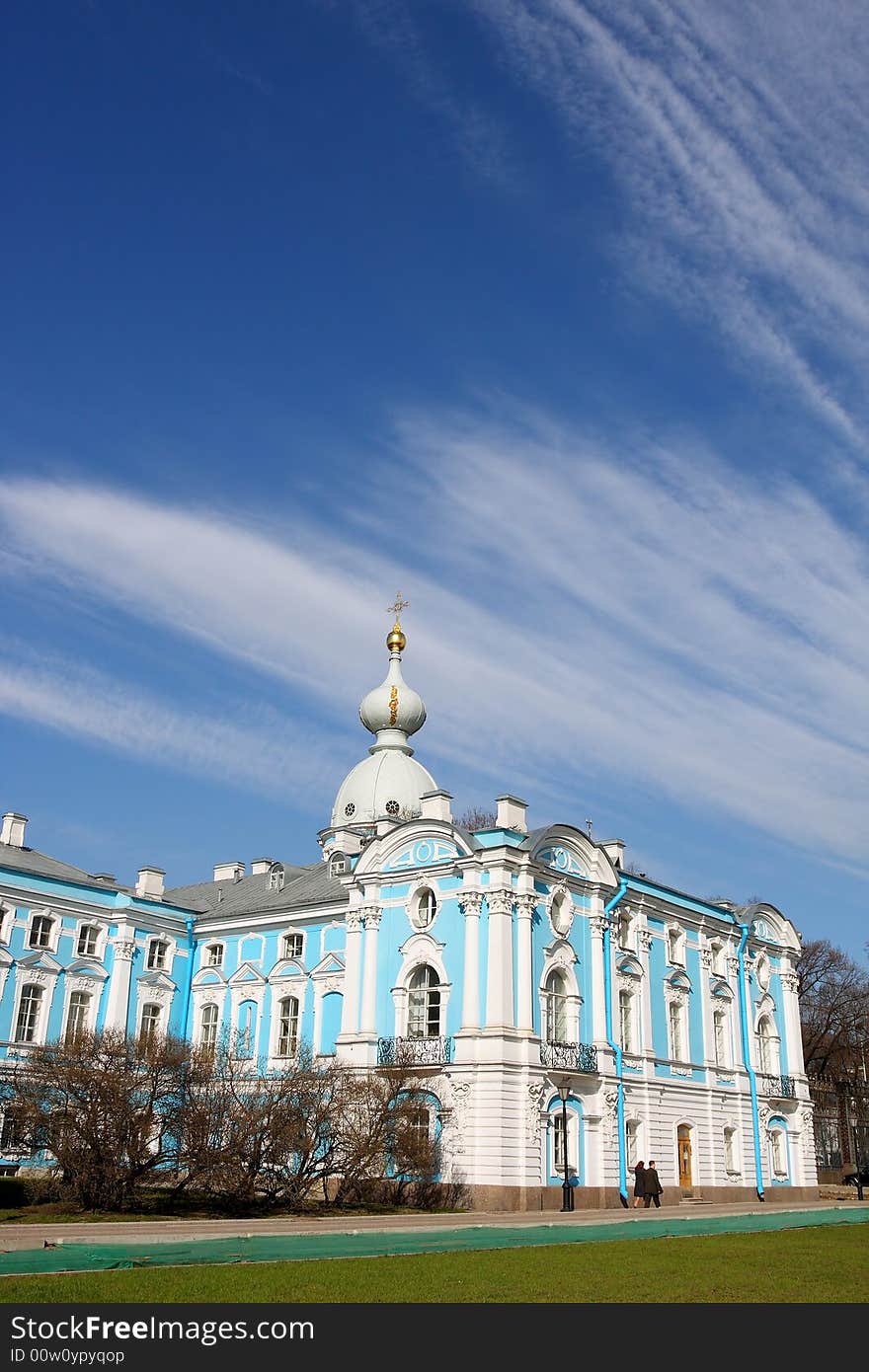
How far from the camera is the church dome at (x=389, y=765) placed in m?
43.9

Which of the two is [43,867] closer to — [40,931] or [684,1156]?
[40,931]

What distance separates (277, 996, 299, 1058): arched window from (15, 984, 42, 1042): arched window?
7.04 metres

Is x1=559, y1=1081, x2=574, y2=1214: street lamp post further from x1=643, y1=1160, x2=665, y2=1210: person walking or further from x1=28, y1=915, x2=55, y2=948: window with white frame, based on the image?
x1=28, y1=915, x2=55, y2=948: window with white frame

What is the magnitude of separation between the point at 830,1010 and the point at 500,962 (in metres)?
27.3

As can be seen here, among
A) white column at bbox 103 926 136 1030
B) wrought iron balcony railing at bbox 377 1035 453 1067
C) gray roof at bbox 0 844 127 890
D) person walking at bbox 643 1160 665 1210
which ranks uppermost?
gray roof at bbox 0 844 127 890

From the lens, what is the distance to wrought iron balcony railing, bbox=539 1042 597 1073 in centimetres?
2970

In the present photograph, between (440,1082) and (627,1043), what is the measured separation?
699 centimetres

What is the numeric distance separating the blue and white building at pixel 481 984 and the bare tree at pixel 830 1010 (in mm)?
10507

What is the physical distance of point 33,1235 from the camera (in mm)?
15711

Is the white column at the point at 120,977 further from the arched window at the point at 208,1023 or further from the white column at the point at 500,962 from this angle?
the white column at the point at 500,962

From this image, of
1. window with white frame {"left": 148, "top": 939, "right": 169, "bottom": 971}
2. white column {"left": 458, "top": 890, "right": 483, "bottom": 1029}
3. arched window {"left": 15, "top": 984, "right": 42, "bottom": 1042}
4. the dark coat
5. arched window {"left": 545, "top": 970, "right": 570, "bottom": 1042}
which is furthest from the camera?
window with white frame {"left": 148, "top": 939, "right": 169, "bottom": 971}

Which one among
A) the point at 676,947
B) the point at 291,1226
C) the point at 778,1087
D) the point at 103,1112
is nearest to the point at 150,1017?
the point at 103,1112

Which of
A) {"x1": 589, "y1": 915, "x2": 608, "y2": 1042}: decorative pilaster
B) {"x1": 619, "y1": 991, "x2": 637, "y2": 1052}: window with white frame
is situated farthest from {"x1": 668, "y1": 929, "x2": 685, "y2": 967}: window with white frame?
{"x1": 589, "y1": 915, "x2": 608, "y2": 1042}: decorative pilaster

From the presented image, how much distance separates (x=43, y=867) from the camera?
37.2 metres
